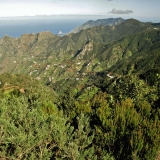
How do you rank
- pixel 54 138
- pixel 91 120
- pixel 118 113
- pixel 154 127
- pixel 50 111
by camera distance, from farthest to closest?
pixel 50 111
pixel 91 120
pixel 118 113
pixel 154 127
pixel 54 138

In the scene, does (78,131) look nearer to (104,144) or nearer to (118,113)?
(104,144)

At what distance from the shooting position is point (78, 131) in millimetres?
35469

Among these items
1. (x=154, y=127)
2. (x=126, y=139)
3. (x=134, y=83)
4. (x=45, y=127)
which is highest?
(x=45, y=127)

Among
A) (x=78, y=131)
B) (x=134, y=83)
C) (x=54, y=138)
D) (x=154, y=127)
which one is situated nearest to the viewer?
(x=54, y=138)

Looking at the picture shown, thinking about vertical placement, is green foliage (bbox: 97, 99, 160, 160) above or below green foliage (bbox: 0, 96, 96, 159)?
below

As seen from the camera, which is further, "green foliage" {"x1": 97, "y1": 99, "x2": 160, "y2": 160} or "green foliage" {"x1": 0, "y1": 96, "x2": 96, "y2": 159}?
"green foliage" {"x1": 97, "y1": 99, "x2": 160, "y2": 160}

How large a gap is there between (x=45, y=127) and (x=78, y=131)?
6.02 m

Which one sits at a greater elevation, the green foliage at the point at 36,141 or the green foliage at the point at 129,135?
the green foliage at the point at 36,141

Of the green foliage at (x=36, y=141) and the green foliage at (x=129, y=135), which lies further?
the green foliage at (x=129, y=135)

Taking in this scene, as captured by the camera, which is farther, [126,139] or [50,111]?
[50,111]

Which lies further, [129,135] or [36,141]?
[129,135]

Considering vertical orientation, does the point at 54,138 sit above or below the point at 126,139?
above

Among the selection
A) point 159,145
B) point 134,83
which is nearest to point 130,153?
point 159,145

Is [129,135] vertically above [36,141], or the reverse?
[36,141]
